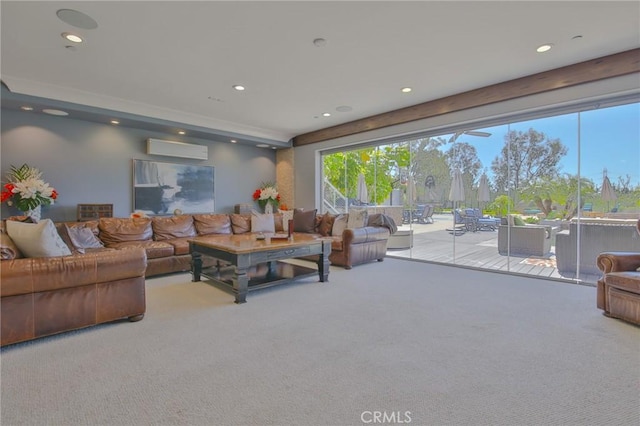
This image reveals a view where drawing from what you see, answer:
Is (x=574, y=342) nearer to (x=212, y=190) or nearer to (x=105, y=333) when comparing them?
(x=105, y=333)

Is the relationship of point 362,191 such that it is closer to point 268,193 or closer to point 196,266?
point 268,193

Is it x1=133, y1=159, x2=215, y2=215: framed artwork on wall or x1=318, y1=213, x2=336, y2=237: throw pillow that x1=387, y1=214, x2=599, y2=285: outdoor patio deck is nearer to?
x1=318, y1=213, x2=336, y2=237: throw pillow

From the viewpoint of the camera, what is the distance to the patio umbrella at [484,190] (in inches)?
205

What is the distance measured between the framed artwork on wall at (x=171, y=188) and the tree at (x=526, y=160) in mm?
5682

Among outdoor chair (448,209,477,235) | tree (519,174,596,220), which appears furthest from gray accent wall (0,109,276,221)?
tree (519,174,596,220)

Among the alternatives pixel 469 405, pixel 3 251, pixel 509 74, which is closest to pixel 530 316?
pixel 469 405

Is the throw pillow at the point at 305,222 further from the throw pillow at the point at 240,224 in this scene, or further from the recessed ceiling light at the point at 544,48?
the recessed ceiling light at the point at 544,48

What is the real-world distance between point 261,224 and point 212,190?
5.97 ft

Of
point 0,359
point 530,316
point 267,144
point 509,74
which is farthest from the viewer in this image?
point 267,144

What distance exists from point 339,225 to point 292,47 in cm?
320

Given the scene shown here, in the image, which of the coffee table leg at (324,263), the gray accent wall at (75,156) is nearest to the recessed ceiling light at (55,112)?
the gray accent wall at (75,156)

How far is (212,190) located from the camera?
7.03 metres

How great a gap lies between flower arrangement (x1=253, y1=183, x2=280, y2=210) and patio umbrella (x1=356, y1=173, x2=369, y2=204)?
2084mm

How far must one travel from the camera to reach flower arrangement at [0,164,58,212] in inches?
174
